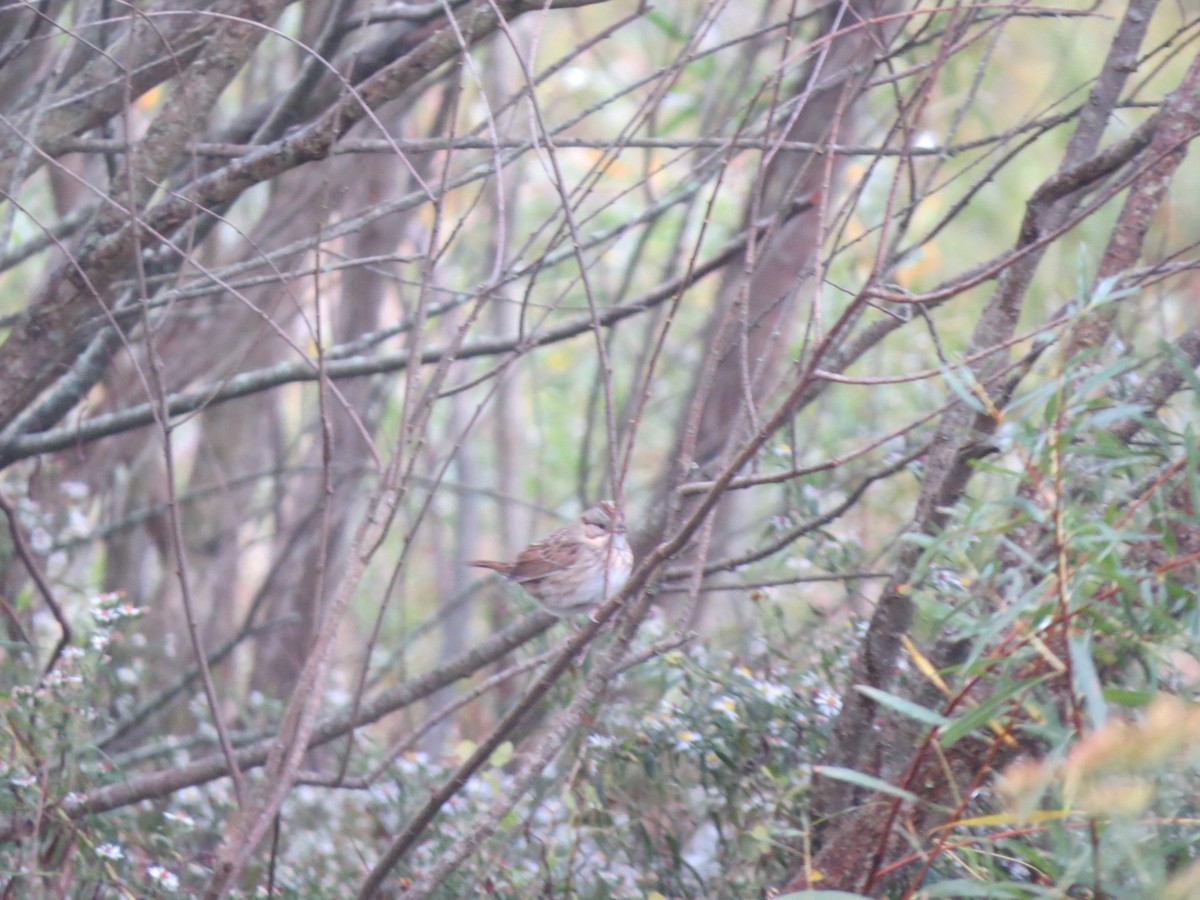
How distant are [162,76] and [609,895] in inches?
79.6

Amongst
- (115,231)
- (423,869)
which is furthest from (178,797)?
(115,231)

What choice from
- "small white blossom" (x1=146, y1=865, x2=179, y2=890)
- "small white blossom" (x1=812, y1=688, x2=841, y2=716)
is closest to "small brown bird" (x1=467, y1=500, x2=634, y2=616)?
"small white blossom" (x1=812, y1=688, x2=841, y2=716)

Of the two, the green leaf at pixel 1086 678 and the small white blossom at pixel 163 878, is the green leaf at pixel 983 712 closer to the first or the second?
the green leaf at pixel 1086 678

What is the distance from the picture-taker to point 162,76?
2.81m

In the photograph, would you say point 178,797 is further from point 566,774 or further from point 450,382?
point 450,382

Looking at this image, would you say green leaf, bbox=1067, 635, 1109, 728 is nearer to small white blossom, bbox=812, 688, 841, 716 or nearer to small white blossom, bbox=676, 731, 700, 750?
small white blossom, bbox=812, 688, 841, 716

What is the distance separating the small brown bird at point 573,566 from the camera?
342 cm

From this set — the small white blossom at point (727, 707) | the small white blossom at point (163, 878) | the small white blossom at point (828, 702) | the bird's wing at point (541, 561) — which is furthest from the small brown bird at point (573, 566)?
the small white blossom at point (163, 878)

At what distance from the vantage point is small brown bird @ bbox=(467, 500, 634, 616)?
135 inches

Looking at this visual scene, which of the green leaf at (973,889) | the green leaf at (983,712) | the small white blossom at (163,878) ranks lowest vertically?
the small white blossom at (163,878)

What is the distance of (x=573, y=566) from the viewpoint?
3.63m


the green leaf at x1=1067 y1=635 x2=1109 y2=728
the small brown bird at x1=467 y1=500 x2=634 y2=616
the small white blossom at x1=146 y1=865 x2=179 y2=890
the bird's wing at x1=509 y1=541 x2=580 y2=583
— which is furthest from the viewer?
the bird's wing at x1=509 y1=541 x2=580 y2=583

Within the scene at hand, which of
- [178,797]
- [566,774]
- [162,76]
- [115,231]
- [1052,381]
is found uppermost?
[162,76]

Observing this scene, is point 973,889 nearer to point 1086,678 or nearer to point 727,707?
point 1086,678
